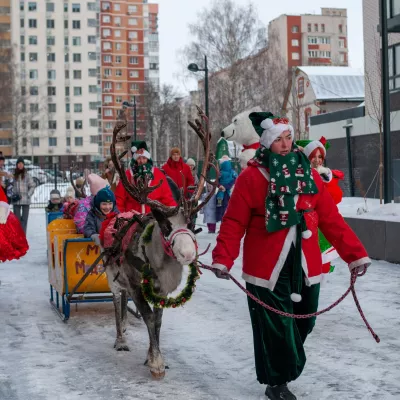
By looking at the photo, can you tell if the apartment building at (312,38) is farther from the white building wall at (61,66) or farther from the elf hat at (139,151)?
the elf hat at (139,151)

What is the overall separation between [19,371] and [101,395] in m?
0.98

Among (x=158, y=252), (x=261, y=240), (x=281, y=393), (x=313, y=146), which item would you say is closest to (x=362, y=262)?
(x=261, y=240)

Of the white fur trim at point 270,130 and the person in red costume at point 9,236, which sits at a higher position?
the white fur trim at point 270,130

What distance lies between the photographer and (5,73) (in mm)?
79000

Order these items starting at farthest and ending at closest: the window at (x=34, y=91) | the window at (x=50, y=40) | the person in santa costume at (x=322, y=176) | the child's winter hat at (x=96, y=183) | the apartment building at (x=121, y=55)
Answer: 1. the apartment building at (x=121, y=55)
2. the window at (x=50, y=40)
3. the window at (x=34, y=91)
4. the child's winter hat at (x=96, y=183)
5. the person in santa costume at (x=322, y=176)

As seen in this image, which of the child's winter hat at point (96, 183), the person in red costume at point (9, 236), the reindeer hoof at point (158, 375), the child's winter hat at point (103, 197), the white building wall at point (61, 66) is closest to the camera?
the reindeer hoof at point (158, 375)

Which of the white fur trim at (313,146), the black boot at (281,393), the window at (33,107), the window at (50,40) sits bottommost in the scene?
the black boot at (281,393)

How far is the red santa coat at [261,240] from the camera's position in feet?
16.5

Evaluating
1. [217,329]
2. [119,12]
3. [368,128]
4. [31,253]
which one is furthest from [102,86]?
[217,329]

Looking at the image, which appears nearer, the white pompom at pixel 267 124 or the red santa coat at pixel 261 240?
the red santa coat at pixel 261 240

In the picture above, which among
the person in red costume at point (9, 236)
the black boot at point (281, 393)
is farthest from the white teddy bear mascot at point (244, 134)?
the black boot at point (281, 393)

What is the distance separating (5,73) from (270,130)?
77610 millimetres

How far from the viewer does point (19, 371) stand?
6.03 metres

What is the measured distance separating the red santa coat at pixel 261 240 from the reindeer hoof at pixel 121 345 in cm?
197
